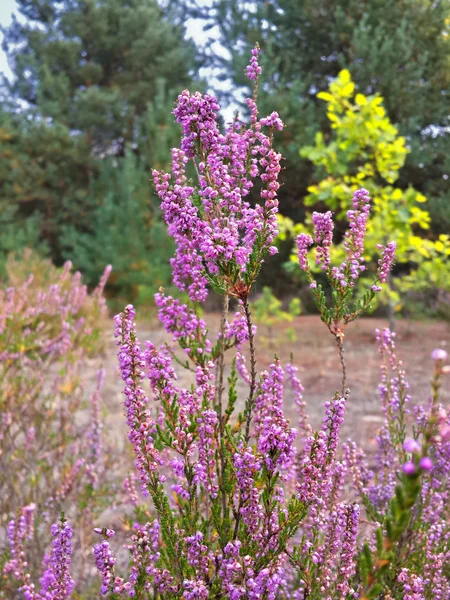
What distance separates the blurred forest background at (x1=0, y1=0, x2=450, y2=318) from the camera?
12977mm

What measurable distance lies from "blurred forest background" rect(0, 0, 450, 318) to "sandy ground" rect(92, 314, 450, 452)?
42.9 inches

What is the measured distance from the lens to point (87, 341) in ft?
19.0

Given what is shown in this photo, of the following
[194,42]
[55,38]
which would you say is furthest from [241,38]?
[55,38]

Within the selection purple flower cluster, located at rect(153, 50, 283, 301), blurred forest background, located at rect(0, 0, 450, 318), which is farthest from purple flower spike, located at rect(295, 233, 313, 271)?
blurred forest background, located at rect(0, 0, 450, 318)

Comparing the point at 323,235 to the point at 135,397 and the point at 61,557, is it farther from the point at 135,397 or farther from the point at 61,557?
the point at 61,557

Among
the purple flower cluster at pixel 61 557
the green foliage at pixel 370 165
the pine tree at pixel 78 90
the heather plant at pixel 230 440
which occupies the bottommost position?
the purple flower cluster at pixel 61 557

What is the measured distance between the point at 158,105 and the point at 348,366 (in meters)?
8.78

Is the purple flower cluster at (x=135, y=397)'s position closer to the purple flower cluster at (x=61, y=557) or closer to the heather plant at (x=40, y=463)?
the purple flower cluster at (x=61, y=557)

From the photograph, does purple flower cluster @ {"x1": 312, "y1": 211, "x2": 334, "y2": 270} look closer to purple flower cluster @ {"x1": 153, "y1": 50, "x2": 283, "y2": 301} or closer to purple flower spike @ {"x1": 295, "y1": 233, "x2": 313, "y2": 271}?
purple flower spike @ {"x1": 295, "y1": 233, "x2": 313, "y2": 271}

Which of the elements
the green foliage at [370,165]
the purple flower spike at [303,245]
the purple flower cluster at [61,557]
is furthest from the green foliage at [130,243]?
the purple flower cluster at [61,557]

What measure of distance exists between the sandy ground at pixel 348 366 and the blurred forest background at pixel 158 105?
1.09 meters

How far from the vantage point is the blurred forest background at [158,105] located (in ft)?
42.6

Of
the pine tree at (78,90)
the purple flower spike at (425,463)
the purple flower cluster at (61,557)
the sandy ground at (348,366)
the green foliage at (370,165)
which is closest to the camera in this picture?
the purple flower spike at (425,463)

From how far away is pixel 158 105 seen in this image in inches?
557
